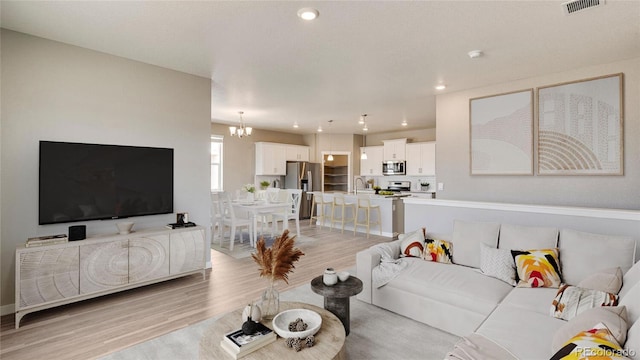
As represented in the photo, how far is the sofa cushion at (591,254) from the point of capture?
2.44 meters

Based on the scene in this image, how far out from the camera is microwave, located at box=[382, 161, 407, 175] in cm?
885

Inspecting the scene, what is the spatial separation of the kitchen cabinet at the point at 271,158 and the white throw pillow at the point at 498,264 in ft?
21.6

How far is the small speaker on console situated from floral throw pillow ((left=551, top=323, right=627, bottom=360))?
3912 millimetres

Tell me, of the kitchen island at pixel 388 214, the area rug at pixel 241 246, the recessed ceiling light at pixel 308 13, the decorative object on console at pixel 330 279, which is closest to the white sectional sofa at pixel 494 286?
the decorative object on console at pixel 330 279

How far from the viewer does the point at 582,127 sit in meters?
3.79

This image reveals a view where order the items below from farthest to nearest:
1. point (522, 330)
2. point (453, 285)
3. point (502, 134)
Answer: point (502, 134) → point (453, 285) → point (522, 330)

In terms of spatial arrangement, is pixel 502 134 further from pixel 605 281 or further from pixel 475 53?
pixel 605 281

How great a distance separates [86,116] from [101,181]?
28.8 inches

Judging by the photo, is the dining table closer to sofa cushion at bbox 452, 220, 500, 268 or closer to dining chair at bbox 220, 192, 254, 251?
dining chair at bbox 220, 192, 254, 251

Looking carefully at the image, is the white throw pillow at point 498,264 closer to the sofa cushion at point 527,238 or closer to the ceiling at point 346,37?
the sofa cushion at point 527,238

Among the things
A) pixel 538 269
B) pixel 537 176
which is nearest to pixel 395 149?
pixel 537 176

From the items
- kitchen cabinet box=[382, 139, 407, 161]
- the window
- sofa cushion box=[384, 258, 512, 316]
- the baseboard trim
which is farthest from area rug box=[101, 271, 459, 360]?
kitchen cabinet box=[382, 139, 407, 161]

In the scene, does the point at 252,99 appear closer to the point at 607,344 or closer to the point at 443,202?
the point at 443,202

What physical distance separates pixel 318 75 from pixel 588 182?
12.2 ft
